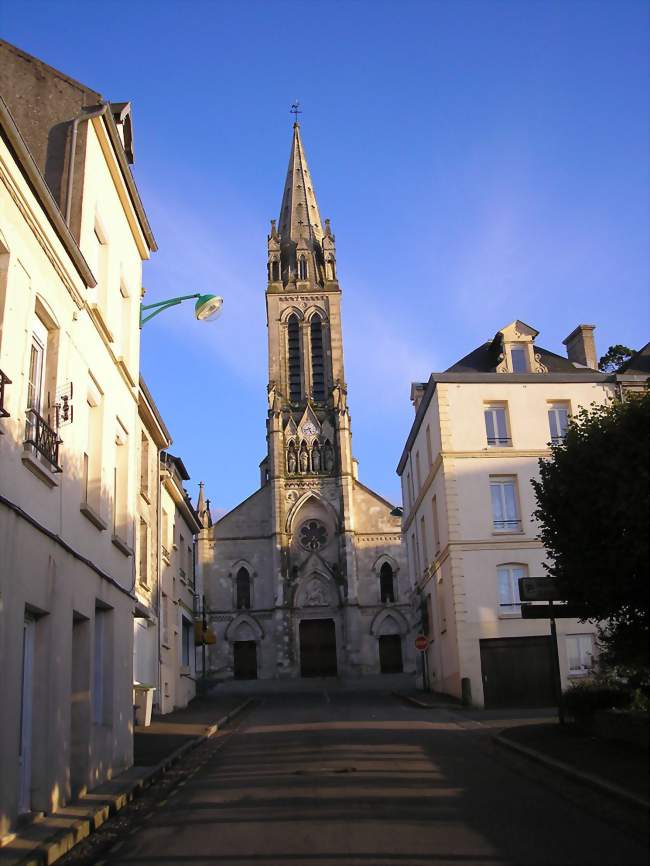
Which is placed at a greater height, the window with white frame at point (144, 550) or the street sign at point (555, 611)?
the window with white frame at point (144, 550)

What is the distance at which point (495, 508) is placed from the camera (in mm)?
27500

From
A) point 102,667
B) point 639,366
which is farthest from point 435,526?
point 102,667

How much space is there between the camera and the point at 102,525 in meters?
12.6

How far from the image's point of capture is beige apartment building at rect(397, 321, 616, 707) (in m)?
25.7

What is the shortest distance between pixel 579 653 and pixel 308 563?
3095 cm

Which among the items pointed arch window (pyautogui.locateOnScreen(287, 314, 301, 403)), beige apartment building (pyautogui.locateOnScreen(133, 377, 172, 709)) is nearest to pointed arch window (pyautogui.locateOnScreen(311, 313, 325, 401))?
pointed arch window (pyautogui.locateOnScreen(287, 314, 301, 403))

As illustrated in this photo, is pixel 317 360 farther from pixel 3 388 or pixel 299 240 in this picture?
pixel 3 388

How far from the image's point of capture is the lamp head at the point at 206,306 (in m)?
15.5

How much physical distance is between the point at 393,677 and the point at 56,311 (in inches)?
1609

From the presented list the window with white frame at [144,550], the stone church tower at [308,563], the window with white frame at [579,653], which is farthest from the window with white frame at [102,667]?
the stone church tower at [308,563]

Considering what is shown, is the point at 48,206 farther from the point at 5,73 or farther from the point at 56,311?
the point at 5,73

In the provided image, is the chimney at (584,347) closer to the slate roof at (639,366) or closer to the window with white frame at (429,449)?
the slate roof at (639,366)

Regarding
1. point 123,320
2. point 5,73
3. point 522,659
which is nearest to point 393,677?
point 522,659

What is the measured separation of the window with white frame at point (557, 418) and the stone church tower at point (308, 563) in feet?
91.0
